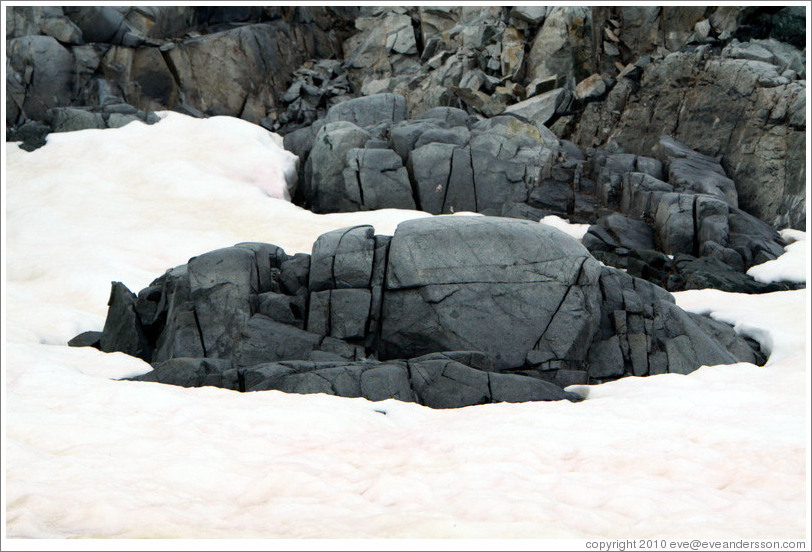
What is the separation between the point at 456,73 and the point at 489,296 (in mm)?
27252

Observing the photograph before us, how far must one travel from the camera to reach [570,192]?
30.1 metres

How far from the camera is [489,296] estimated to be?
51.9 ft

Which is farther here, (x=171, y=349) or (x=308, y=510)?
(x=171, y=349)

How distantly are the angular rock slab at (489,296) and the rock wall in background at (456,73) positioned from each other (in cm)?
1322

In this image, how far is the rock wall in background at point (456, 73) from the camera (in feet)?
101

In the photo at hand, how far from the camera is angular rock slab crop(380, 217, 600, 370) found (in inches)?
611

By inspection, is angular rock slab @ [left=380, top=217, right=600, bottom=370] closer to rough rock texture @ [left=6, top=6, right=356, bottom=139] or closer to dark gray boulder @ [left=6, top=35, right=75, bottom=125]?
rough rock texture @ [left=6, top=6, right=356, bottom=139]

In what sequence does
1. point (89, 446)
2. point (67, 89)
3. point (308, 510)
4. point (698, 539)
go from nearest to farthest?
point (698, 539)
point (308, 510)
point (89, 446)
point (67, 89)

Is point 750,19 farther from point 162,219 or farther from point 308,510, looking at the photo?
point 308,510

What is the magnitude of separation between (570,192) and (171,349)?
19.3m

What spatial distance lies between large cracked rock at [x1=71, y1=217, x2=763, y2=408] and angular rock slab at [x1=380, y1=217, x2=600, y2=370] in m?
0.03

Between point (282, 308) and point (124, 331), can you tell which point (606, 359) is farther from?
point (124, 331)

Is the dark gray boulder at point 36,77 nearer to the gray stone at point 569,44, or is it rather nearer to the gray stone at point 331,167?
the gray stone at point 331,167

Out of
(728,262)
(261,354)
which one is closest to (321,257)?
(261,354)
